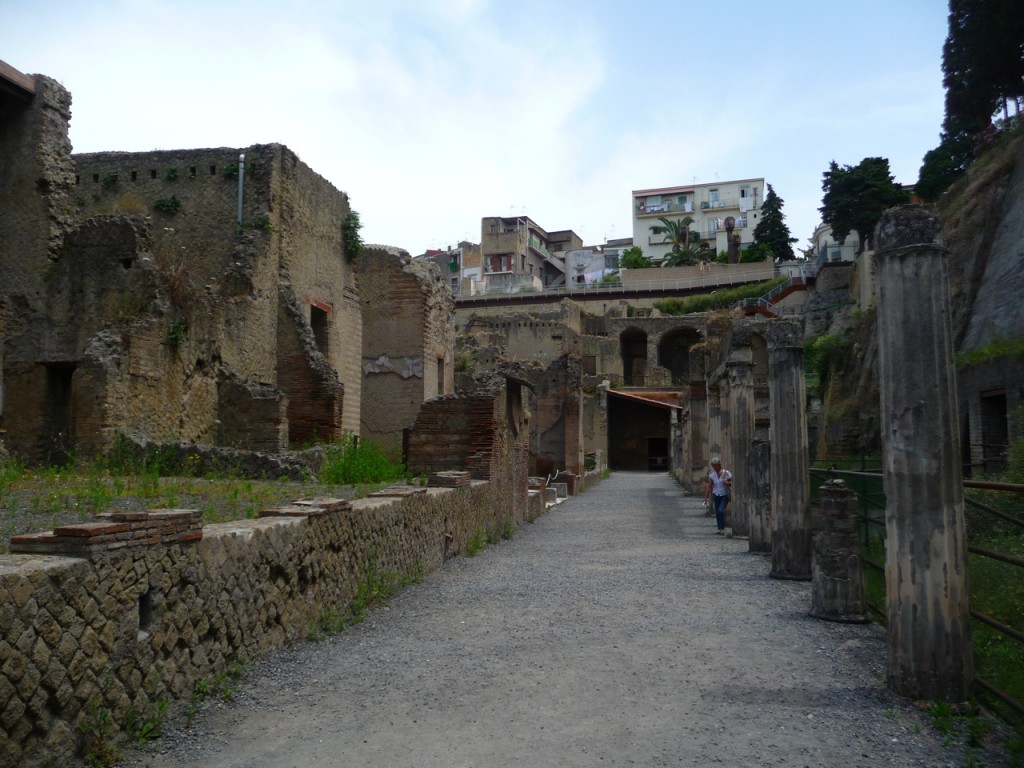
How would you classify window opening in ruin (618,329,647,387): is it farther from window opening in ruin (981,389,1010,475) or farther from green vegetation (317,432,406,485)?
green vegetation (317,432,406,485)

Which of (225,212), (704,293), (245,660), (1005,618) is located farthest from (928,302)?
(704,293)

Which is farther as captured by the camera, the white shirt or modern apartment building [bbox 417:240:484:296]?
modern apartment building [bbox 417:240:484:296]

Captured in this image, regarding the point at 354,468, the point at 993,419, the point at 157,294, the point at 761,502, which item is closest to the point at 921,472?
the point at 761,502

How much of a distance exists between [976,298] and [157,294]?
68.4 ft

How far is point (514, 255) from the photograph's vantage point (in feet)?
249

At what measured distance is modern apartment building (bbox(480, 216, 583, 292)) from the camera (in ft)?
242

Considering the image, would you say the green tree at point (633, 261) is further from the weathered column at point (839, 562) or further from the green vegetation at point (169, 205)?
the weathered column at point (839, 562)

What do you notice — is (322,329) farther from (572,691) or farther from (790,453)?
(572,691)

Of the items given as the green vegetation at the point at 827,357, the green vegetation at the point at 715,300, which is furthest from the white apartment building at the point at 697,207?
the green vegetation at the point at 827,357

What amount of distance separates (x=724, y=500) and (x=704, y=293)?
5011cm

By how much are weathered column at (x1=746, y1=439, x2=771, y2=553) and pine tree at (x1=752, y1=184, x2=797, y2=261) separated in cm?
5788

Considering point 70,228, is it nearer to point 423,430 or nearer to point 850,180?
point 423,430

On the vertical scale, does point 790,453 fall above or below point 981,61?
below

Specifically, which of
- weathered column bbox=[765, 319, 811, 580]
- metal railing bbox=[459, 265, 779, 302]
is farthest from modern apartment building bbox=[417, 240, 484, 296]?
weathered column bbox=[765, 319, 811, 580]
